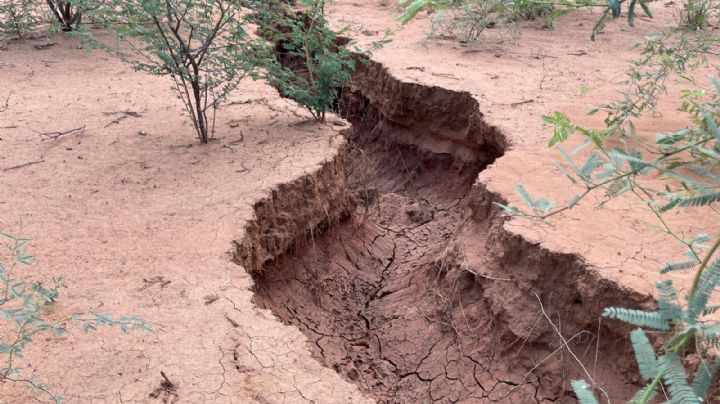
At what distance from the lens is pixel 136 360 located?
2316 mm

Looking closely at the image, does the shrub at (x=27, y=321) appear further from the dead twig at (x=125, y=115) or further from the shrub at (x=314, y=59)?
the shrub at (x=314, y=59)

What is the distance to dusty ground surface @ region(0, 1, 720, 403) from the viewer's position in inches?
95.3

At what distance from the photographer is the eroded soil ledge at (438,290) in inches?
112

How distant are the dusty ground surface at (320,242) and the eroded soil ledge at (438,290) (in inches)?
0.5

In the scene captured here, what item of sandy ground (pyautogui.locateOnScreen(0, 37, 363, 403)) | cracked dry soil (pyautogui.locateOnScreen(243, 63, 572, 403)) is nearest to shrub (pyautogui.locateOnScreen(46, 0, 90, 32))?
sandy ground (pyautogui.locateOnScreen(0, 37, 363, 403))

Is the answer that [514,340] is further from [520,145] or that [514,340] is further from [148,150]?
[148,150]

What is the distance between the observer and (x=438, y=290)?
3.55 metres

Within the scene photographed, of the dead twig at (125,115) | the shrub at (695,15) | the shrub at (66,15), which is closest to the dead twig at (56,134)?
the dead twig at (125,115)

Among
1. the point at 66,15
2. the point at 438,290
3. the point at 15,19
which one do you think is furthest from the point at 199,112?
the point at 15,19

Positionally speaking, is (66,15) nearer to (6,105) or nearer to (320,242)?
(6,105)

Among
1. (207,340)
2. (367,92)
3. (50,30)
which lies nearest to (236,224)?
(207,340)

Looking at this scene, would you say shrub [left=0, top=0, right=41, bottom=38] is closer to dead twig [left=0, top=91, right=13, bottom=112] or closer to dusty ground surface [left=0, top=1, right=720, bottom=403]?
dusty ground surface [left=0, top=1, right=720, bottom=403]

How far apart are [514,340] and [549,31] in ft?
14.0

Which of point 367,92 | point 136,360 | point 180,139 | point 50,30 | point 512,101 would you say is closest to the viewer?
point 136,360
